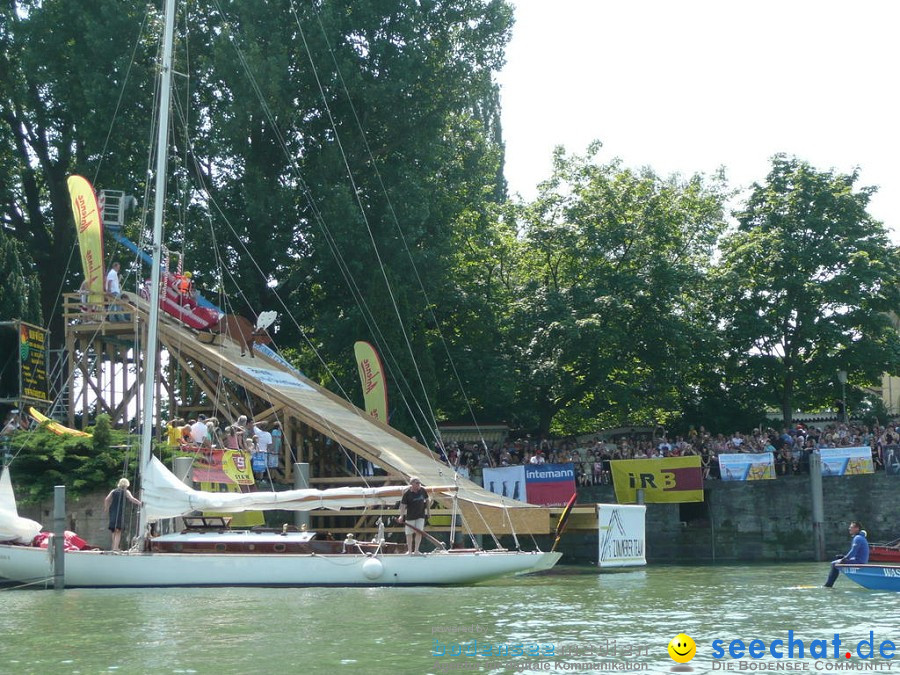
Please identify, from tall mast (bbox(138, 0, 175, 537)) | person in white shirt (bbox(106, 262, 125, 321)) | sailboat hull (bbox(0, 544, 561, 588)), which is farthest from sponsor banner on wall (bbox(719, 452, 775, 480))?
tall mast (bbox(138, 0, 175, 537))

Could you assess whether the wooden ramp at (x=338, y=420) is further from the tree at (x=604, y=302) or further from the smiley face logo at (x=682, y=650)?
the smiley face logo at (x=682, y=650)

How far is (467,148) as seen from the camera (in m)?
45.6

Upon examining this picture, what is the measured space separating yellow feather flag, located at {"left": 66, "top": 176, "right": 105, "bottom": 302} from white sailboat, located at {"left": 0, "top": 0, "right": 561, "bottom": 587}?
372 inches

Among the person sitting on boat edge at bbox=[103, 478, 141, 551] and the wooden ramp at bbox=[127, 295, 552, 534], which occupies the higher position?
the wooden ramp at bbox=[127, 295, 552, 534]

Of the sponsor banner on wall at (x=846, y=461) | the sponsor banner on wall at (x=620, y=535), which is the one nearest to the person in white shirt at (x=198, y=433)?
the sponsor banner on wall at (x=620, y=535)

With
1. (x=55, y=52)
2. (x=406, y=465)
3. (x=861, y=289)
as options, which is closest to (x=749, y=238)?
(x=861, y=289)

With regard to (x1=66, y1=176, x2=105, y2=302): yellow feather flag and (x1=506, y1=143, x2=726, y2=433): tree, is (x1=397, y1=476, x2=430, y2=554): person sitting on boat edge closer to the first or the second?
(x1=66, y1=176, x2=105, y2=302): yellow feather flag

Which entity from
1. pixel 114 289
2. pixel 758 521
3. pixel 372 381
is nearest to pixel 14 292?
pixel 114 289

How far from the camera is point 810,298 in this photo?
146 feet

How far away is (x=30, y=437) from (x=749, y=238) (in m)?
27.4

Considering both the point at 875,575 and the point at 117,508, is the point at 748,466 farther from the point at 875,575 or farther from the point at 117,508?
the point at 117,508

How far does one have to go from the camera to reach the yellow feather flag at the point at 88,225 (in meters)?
32.4

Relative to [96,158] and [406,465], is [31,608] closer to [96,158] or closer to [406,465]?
[406,465]

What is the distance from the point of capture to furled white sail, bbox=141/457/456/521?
941 inches
